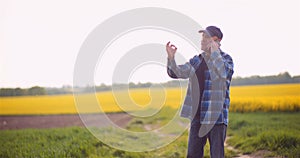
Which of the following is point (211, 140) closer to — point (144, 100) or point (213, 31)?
point (213, 31)

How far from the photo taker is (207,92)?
4.33 m

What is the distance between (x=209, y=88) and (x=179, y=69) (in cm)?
37

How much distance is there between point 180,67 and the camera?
433 centimetres

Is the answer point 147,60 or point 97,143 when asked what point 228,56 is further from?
point 97,143

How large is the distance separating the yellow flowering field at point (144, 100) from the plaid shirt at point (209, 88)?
3.09 feet

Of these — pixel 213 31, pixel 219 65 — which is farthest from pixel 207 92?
pixel 213 31

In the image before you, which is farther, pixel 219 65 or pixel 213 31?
pixel 213 31

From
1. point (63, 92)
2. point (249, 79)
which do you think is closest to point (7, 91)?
point (63, 92)

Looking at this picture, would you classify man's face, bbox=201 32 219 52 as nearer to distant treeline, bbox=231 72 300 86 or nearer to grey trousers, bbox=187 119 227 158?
grey trousers, bbox=187 119 227 158

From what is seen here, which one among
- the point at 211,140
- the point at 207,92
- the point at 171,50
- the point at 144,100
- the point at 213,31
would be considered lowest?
the point at 211,140

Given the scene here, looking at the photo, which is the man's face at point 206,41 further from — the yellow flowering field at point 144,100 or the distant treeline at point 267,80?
the distant treeline at point 267,80

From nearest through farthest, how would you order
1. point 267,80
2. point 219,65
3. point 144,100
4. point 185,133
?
1. point 219,65
2. point 144,100
3. point 185,133
4. point 267,80

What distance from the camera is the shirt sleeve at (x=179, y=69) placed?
4.28 meters

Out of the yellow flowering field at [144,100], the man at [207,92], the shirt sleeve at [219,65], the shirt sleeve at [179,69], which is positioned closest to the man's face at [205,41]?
the man at [207,92]
